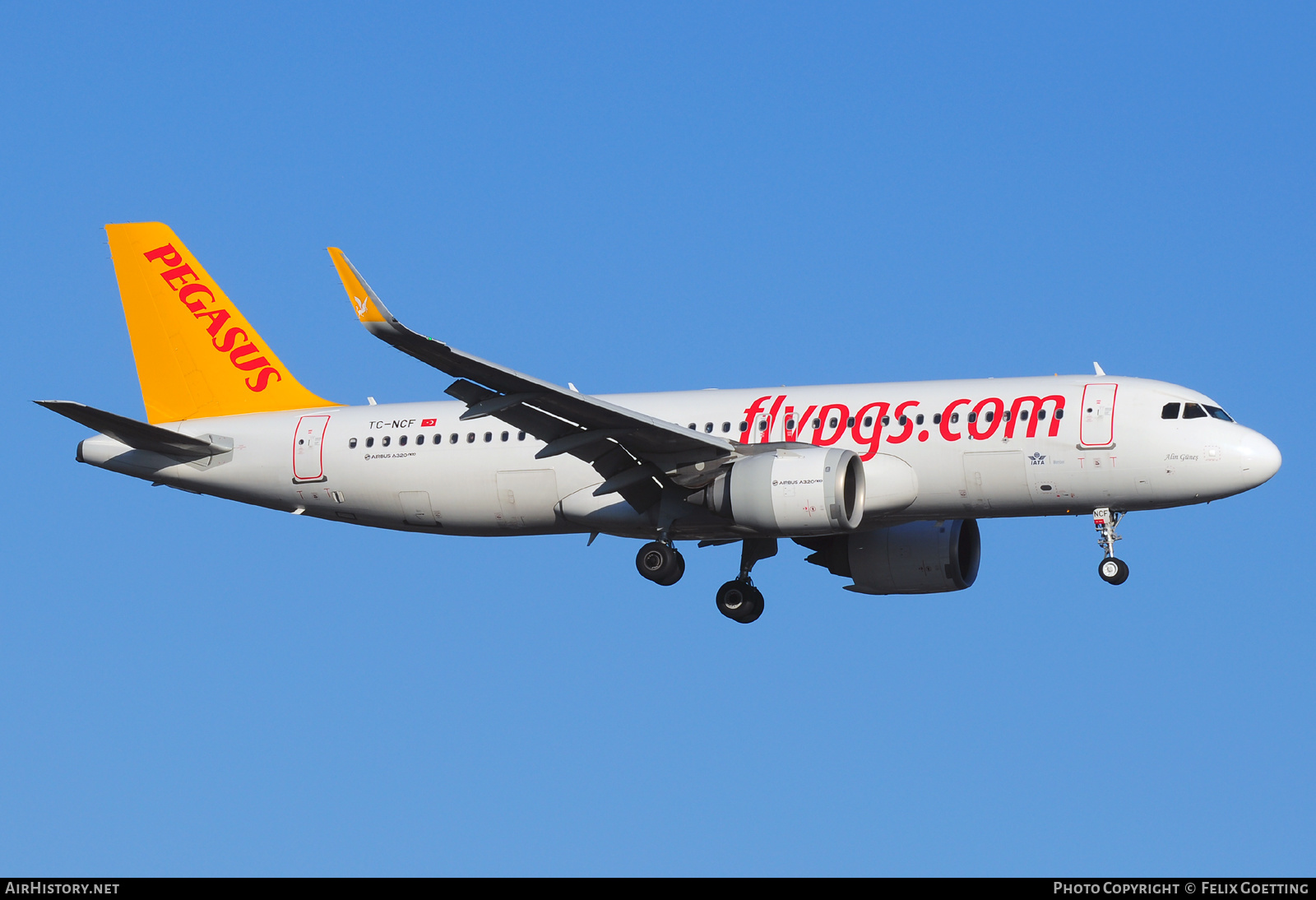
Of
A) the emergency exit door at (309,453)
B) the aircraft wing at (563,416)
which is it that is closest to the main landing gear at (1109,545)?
the aircraft wing at (563,416)

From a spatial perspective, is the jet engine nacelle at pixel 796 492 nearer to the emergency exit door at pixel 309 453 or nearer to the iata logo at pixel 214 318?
the emergency exit door at pixel 309 453

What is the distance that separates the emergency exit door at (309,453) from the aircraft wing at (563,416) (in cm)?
678

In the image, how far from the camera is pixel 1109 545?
36.3 m

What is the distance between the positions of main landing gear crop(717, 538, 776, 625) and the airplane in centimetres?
5

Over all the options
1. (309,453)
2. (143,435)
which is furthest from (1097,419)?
(143,435)

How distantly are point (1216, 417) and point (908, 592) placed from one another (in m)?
8.74

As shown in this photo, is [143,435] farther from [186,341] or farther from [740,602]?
[740,602]

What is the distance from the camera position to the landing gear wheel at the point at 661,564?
37.7 m

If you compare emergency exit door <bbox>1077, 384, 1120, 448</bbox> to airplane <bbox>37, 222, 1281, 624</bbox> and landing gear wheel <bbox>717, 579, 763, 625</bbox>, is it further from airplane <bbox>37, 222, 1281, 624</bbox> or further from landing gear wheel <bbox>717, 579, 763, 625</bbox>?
landing gear wheel <bbox>717, 579, 763, 625</bbox>

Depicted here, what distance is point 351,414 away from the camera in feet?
137

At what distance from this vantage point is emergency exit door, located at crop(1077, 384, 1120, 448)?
3575 cm

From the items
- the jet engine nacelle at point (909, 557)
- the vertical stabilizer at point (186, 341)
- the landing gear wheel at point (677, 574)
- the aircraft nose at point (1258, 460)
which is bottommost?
the landing gear wheel at point (677, 574)
